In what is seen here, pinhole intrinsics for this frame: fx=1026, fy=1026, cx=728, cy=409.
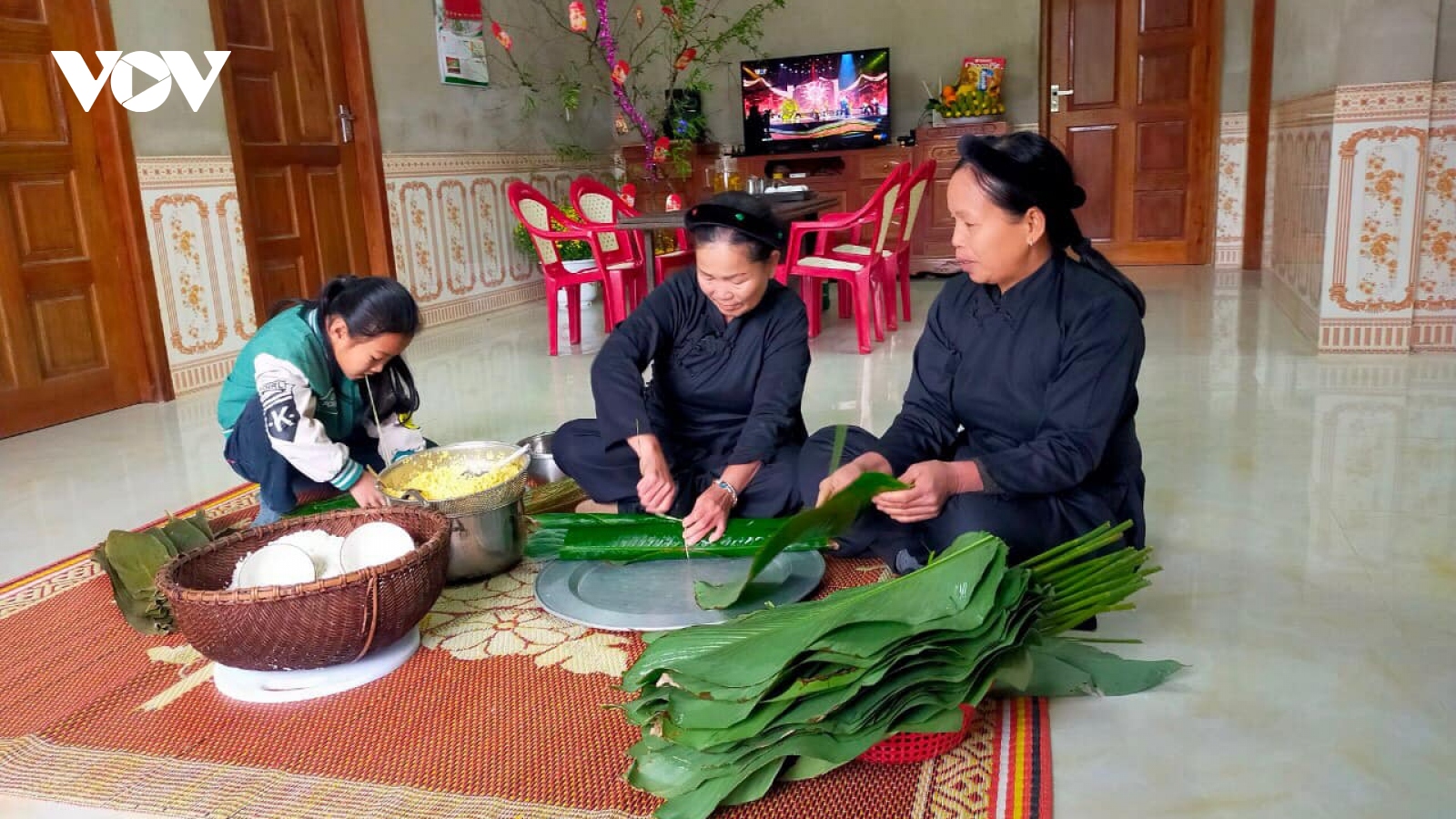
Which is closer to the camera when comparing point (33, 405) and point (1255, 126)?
point (33, 405)

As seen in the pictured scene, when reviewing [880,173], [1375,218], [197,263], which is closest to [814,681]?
[1375,218]

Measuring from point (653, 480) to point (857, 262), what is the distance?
2863mm

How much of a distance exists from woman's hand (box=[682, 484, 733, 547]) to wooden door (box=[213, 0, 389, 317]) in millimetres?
3278

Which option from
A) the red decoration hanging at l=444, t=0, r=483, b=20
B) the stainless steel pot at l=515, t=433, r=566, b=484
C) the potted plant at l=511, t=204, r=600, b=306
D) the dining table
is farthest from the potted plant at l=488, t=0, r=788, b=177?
the stainless steel pot at l=515, t=433, r=566, b=484

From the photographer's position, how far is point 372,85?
554cm

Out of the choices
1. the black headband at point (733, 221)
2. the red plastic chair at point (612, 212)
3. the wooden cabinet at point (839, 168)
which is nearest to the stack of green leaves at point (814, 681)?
the black headband at point (733, 221)

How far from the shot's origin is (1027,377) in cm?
185

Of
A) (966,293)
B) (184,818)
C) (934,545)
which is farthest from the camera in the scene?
(966,293)

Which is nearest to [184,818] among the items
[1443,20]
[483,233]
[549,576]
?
[549,576]

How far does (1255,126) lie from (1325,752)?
6.19m

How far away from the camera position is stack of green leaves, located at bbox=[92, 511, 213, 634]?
6.26ft

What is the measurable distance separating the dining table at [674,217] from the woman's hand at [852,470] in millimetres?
2554

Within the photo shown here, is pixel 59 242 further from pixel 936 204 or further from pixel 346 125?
pixel 936 204

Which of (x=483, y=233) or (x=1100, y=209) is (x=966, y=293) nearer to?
(x=483, y=233)
